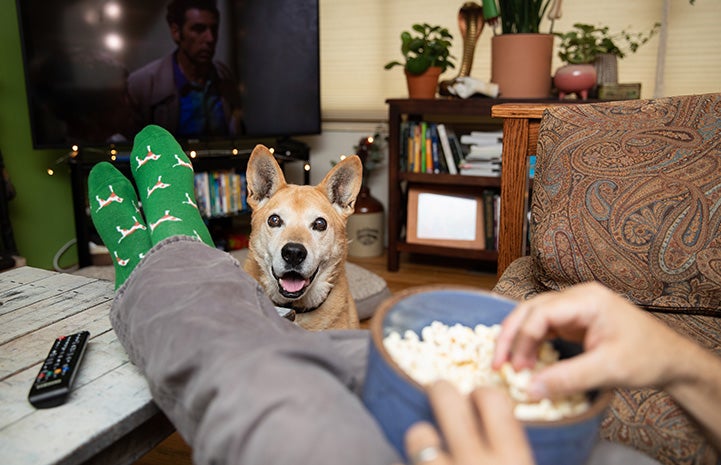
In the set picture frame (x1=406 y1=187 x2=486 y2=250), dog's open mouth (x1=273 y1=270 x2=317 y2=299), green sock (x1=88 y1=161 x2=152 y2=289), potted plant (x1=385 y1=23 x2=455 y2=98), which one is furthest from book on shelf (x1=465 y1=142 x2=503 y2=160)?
green sock (x1=88 y1=161 x2=152 y2=289)

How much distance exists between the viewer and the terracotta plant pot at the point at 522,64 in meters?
2.46

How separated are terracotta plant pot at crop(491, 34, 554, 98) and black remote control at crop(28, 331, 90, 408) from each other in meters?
2.19

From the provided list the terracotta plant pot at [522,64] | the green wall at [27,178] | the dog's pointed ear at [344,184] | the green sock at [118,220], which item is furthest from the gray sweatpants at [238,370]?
the green wall at [27,178]

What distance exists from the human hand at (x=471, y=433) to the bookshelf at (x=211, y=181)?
2416 millimetres

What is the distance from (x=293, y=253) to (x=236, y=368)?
0.89 metres

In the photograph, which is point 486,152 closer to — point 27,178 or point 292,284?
point 292,284

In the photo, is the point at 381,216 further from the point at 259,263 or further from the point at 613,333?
the point at 613,333

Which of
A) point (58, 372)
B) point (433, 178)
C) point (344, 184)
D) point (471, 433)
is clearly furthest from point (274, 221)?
point (433, 178)

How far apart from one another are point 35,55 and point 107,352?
199 cm

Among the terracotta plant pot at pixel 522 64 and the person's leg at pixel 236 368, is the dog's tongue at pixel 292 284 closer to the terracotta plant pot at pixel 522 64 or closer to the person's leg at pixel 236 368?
the person's leg at pixel 236 368

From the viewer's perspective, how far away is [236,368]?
1.59ft

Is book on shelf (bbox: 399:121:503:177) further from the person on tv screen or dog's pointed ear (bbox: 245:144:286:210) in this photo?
dog's pointed ear (bbox: 245:144:286:210)

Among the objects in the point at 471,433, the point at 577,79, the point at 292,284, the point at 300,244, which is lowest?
the point at 292,284

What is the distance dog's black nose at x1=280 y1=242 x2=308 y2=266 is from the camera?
1.37 meters
